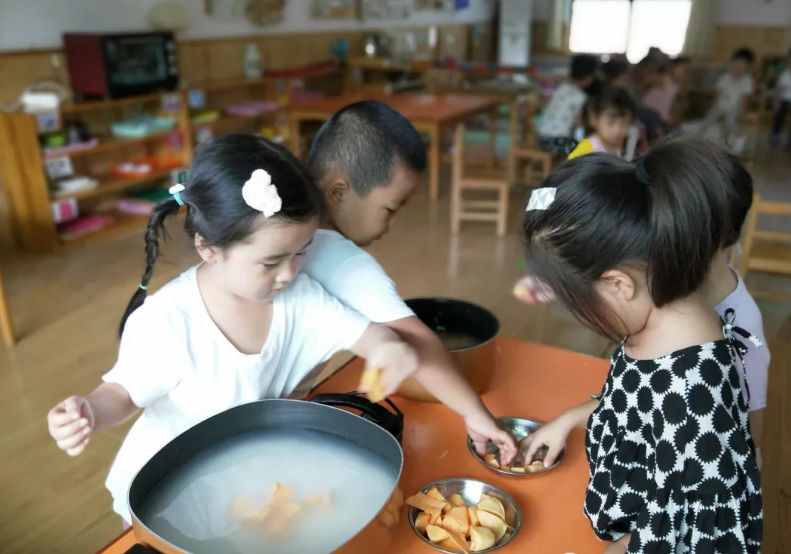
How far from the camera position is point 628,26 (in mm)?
8492

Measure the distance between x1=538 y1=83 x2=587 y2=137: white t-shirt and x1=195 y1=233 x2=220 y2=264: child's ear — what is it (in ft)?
13.6

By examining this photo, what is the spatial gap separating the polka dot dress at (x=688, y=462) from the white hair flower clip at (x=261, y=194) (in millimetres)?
493

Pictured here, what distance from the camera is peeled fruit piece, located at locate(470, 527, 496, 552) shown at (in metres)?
0.75

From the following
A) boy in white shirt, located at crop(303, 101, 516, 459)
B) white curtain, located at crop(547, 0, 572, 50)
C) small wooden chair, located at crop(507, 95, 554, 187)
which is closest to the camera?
boy in white shirt, located at crop(303, 101, 516, 459)

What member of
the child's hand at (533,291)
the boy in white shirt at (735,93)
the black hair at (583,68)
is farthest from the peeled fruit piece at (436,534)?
the boy in white shirt at (735,93)

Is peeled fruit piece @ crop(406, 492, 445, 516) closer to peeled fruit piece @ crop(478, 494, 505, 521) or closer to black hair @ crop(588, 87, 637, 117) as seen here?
peeled fruit piece @ crop(478, 494, 505, 521)

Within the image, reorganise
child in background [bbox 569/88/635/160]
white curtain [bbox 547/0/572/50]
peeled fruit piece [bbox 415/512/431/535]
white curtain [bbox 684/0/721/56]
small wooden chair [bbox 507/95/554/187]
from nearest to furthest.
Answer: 1. peeled fruit piece [bbox 415/512/431/535]
2. child in background [bbox 569/88/635/160]
3. small wooden chair [bbox 507/95/554/187]
4. white curtain [bbox 684/0/721/56]
5. white curtain [bbox 547/0/572/50]

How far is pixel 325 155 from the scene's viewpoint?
1.20m

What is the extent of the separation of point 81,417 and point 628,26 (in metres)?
9.12

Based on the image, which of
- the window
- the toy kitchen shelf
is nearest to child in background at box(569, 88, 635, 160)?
the toy kitchen shelf

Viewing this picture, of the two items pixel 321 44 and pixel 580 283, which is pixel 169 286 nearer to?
pixel 580 283

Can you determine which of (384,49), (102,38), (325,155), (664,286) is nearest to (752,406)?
(664,286)

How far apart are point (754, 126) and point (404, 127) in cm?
603

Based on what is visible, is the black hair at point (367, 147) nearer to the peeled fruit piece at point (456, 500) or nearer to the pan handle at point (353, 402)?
the pan handle at point (353, 402)
